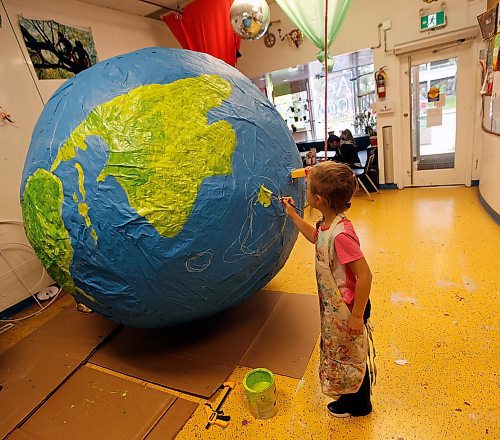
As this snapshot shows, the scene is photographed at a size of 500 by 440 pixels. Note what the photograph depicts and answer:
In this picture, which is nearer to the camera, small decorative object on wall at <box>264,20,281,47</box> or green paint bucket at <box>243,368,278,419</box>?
green paint bucket at <box>243,368,278,419</box>

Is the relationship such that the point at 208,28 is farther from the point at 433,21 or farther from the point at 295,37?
the point at 433,21

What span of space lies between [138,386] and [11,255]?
85.4 inches

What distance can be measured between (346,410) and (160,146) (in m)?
1.47

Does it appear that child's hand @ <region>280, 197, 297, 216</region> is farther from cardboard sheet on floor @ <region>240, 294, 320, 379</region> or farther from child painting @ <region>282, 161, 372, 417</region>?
cardboard sheet on floor @ <region>240, 294, 320, 379</region>

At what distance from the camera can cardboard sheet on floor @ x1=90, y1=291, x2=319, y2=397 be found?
1.78m

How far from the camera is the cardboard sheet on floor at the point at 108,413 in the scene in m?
1.52

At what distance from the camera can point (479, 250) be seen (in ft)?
8.85

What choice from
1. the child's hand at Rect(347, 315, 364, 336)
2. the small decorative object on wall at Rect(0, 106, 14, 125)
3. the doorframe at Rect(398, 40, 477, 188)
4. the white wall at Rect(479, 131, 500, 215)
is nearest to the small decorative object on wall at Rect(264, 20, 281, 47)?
the doorframe at Rect(398, 40, 477, 188)

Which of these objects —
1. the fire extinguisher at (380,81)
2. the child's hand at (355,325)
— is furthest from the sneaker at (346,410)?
the fire extinguisher at (380,81)

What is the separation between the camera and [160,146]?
55.8 inches

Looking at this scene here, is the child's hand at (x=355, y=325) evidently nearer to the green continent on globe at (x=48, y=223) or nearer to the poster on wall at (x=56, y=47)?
the green continent on globe at (x=48, y=223)

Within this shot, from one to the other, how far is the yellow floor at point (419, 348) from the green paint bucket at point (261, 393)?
0.04 m

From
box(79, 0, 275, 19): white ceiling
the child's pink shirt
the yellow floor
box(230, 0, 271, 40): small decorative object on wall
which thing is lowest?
the yellow floor

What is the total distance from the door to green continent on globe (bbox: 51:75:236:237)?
4.12 metres
